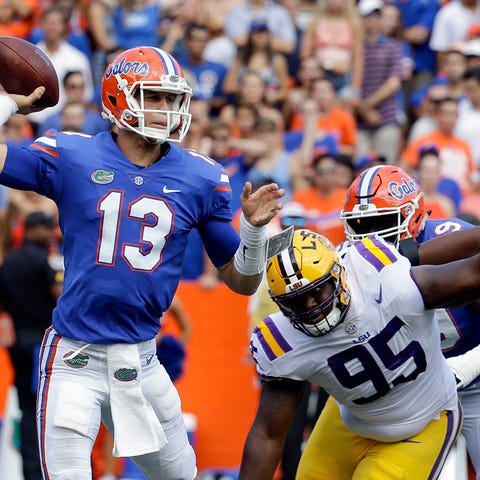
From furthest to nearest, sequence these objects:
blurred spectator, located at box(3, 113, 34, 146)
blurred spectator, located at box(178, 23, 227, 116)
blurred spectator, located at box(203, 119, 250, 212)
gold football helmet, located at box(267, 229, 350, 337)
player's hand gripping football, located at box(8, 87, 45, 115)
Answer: blurred spectator, located at box(178, 23, 227, 116) → blurred spectator, located at box(3, 113, 34, 146) → blurred spectator, located at box(203, 119, 250, 212) → player's hand gripping football, located at box(8, 87, 45, 115) → gold football helmet, located at box(267, 229, 350, 337)

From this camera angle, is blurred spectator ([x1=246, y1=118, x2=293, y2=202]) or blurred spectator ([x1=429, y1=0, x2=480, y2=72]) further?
blurred spectator ([x1=429, y1=0, x2=480, y2=72])

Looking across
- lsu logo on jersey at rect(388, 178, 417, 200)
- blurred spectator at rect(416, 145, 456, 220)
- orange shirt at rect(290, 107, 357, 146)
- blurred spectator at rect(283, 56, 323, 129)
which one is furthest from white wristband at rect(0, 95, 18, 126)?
blurred spectator at rect(283, 56, 323, 129)

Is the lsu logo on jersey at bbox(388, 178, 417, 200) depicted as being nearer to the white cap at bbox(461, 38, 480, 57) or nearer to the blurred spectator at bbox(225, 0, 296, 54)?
the white cap at bbox(461, 38, 480, 57)

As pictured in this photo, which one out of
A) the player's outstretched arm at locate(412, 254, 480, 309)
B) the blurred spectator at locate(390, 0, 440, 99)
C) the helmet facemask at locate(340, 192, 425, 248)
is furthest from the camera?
the blurred spectator at locate(390, 0, 440, 99)

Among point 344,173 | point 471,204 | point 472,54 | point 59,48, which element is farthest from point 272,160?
point 59,48

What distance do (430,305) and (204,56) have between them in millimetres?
7396

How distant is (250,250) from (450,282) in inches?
31.1

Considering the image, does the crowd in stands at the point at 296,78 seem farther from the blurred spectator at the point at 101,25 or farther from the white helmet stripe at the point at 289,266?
the white helmet stripe at the point at 289,266

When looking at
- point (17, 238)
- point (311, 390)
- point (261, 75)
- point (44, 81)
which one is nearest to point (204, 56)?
point (261, 75)

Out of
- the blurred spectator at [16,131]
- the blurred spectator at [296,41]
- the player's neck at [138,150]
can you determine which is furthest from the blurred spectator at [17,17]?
the player's neck at [138,150]

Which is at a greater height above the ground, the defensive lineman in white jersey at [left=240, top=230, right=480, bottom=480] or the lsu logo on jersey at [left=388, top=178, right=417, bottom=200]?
the lsu logo on jersey at [left=388, top=178, right=417, bottom=200]

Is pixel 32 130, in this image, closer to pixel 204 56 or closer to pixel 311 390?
pixel 204 56

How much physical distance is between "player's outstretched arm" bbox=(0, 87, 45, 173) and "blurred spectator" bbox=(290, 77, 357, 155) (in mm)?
5755

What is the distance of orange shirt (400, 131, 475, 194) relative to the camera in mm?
9969
